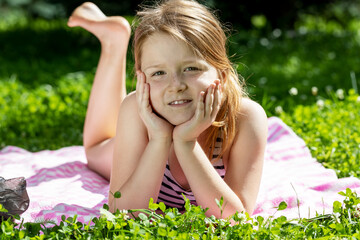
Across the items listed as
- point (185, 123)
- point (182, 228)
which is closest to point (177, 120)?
point (185, 123)

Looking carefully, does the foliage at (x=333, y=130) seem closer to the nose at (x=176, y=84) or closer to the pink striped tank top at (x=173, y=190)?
the pink striped tank top at (x=173, y=190)

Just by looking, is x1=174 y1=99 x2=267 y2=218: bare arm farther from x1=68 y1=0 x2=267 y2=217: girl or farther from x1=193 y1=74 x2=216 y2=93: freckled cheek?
x1=193 y1=74 x2=216 y2=93: freckled cheek

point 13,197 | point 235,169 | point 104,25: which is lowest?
point 13,197

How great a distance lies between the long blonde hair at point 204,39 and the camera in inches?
104

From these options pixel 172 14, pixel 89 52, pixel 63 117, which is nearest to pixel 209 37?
pixel 172 14

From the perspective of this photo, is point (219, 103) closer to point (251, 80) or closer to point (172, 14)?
point (172, 14)

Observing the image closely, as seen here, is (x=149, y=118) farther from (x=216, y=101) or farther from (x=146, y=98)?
(x=216, y=101)

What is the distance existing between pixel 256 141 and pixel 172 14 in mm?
737

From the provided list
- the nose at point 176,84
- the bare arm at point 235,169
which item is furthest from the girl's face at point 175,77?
the bare arm at point 235,169

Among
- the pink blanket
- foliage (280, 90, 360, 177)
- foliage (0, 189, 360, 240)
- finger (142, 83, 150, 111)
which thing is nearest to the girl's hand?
finger (142, 83, 150, 111)

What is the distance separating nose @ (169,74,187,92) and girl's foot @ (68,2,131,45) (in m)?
Result: 1.59

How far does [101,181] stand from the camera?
3.79 meters

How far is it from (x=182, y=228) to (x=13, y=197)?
88 cm

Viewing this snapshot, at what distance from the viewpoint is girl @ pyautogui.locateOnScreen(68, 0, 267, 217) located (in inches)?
102
